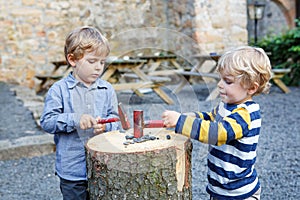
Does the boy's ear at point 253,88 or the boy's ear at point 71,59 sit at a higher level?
the boy's ear at point 71,59

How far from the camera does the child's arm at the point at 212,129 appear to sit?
1.42 meters

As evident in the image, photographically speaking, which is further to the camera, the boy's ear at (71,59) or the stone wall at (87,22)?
the stone wall at (87,22)

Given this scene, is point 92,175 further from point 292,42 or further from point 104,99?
point 292,42

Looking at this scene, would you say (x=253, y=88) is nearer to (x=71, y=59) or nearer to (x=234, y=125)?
(x=234, y=125)

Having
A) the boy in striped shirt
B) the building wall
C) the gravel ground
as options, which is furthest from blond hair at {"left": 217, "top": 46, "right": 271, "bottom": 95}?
the building wall

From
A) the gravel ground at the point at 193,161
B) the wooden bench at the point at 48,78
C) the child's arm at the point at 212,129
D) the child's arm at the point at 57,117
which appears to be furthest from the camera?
the wooden bench at the point at 48,78

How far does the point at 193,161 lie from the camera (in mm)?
3197

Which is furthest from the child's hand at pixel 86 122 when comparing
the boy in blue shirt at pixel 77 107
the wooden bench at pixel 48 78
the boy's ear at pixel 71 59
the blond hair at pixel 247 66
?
Result: the wooden bench at pixel 48 78

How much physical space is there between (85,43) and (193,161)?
Answer: 6.01 feet

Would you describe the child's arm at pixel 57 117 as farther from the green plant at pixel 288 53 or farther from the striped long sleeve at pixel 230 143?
the green plant at pixel 288 53

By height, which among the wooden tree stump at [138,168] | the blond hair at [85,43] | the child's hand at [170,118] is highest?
the blond hair at [85,43]

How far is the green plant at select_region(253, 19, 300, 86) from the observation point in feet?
23.8

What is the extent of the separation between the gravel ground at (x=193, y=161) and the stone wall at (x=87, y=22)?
2.47m

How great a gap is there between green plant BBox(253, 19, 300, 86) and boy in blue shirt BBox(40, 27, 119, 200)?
5.96 meters
